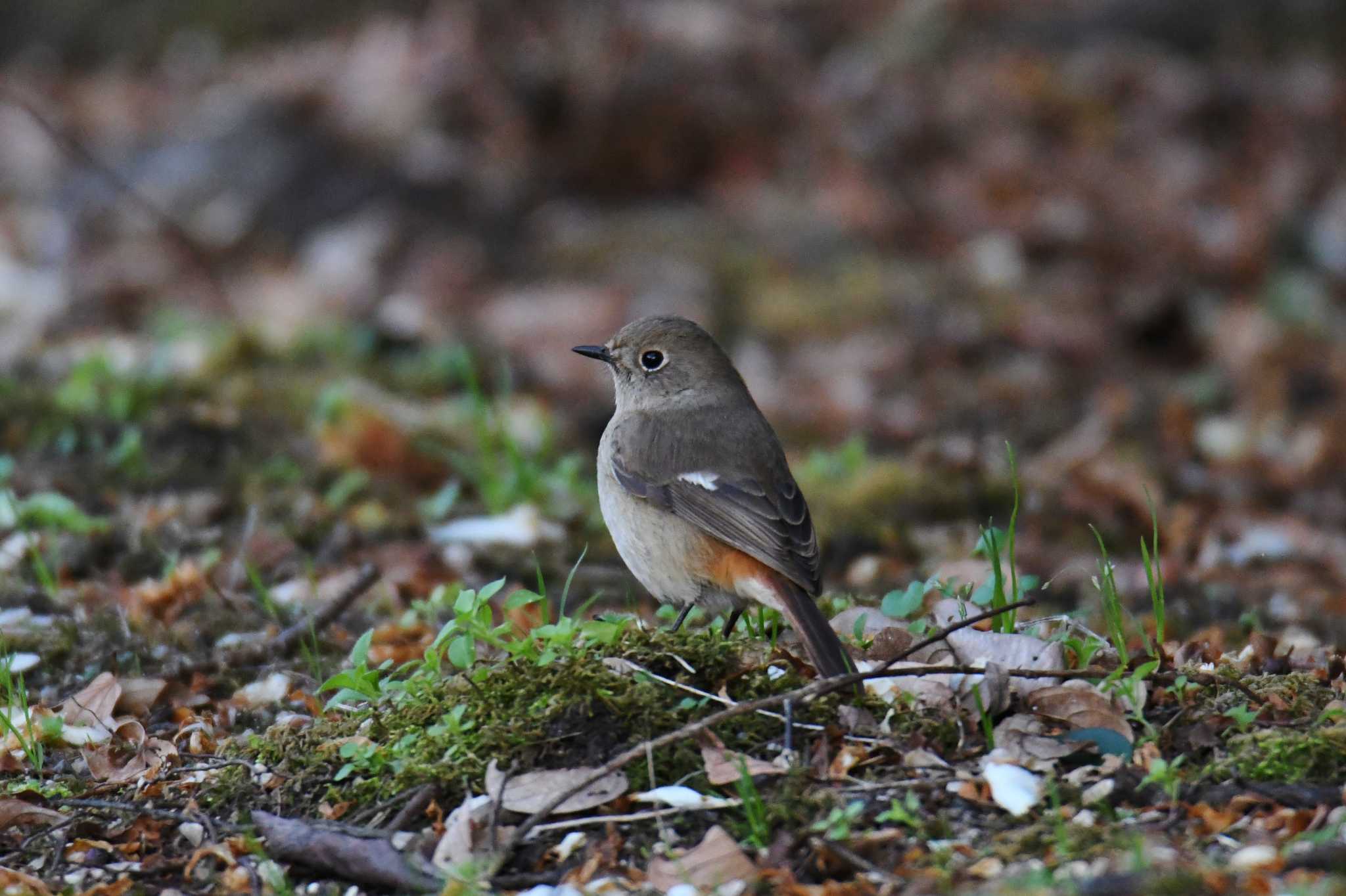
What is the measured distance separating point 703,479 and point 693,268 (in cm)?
695

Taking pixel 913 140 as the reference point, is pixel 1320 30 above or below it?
above

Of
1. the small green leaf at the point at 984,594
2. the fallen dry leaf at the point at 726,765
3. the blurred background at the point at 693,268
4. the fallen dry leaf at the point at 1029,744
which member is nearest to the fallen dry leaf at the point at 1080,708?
the fallen dry leaf at the point at 1029,744

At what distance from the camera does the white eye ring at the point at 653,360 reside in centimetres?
583

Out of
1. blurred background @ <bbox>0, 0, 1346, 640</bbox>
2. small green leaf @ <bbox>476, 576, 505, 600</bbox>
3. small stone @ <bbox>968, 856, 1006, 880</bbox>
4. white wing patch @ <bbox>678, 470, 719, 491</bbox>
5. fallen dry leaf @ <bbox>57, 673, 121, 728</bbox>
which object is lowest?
small stone @ <bbox>968, 856, 1006, 880</bbox>

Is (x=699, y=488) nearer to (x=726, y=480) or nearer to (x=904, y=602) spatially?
(x=726, y=480)

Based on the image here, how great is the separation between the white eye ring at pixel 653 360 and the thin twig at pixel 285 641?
1.27m

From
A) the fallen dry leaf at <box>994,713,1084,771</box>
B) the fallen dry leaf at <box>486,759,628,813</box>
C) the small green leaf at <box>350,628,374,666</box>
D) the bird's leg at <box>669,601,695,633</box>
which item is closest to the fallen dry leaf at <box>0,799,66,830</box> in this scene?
the small green leaf at <box>350,628,374,666</box>

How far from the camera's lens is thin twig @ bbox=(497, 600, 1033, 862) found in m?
3.74

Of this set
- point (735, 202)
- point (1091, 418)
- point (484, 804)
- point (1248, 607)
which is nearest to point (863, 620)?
point (484, 804)

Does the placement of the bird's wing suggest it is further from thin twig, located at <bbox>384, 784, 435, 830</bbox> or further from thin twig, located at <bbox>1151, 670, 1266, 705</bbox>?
thin twig, located at <bbox>384, 784, 435, 830</bbox>

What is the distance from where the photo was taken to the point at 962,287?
11953 mm

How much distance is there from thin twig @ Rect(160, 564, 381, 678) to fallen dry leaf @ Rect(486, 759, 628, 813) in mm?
1288

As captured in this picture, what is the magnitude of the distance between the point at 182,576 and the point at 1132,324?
25.6 feet

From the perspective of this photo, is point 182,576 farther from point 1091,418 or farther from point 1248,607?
point 1091,418
